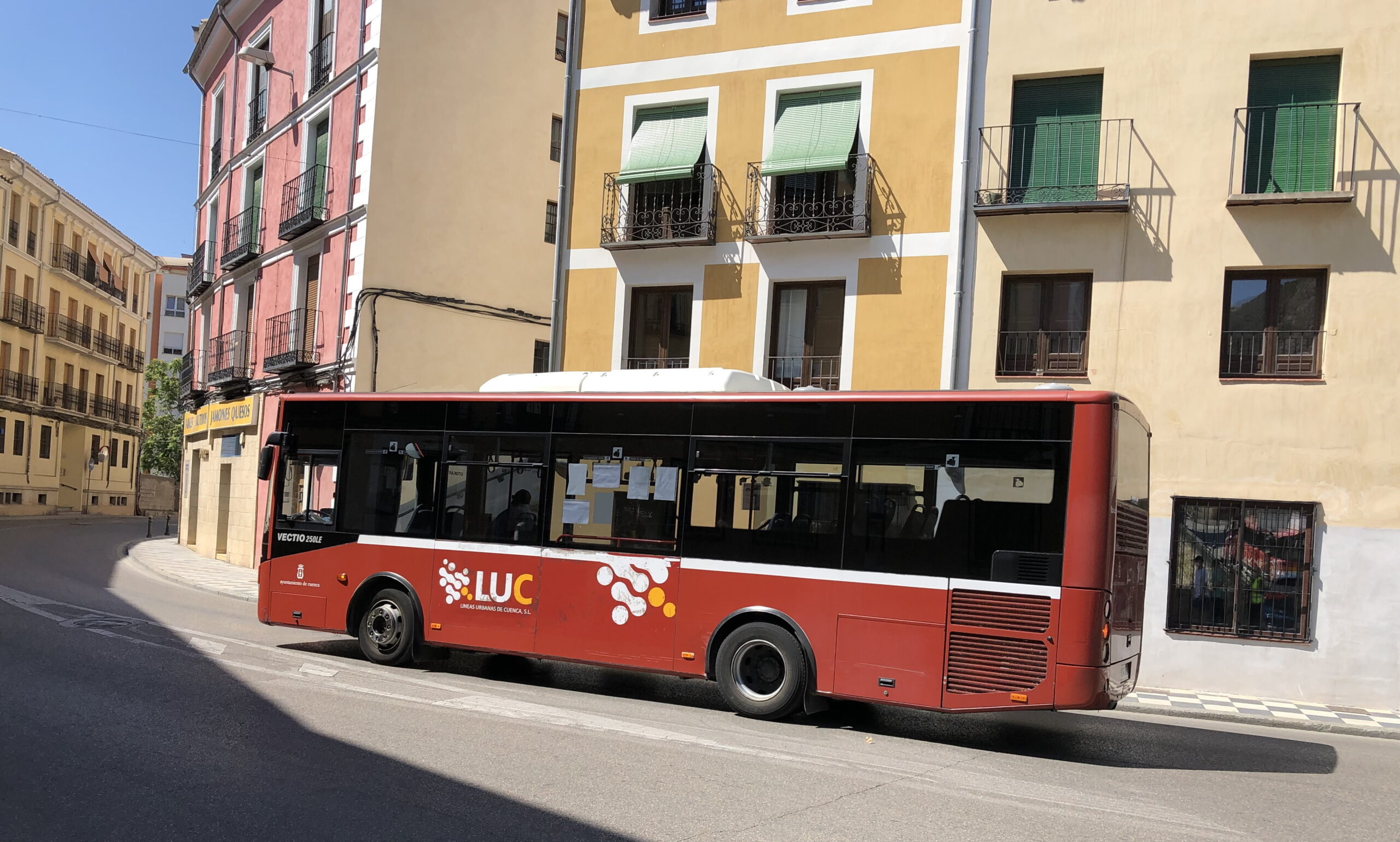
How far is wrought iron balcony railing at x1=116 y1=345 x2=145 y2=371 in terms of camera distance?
62688 mm

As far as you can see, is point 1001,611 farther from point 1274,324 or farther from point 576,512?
point 1274,324

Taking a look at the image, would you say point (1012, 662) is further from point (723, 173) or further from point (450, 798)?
point (723, 173)

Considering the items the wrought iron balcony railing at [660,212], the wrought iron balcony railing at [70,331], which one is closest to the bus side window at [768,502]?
the wrought iron balcony railing at [660,212]

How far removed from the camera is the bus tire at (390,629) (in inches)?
485

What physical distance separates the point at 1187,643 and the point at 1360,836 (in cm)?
811

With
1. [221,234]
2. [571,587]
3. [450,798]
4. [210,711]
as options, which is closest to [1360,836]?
[450,798]

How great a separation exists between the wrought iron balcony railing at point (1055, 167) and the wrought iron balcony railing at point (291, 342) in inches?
588

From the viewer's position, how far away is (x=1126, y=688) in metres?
9.71

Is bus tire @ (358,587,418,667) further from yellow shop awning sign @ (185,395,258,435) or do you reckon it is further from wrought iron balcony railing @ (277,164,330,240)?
yellow shop awning sign @ (185,395,258,435)

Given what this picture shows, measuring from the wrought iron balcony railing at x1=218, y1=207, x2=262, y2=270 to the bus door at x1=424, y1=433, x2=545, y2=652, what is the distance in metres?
19.0

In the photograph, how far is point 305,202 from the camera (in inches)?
1016

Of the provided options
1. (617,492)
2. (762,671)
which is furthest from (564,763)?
(617,492)

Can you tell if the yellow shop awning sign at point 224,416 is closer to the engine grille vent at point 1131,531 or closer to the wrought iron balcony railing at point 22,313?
the wrought iron balcony railing at point 22,313

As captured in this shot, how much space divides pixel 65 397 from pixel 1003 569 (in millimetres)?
56854
